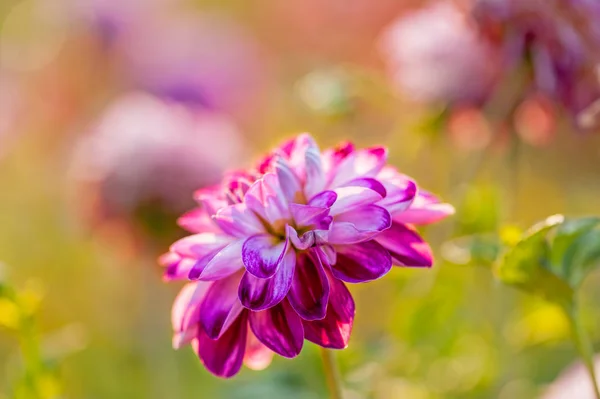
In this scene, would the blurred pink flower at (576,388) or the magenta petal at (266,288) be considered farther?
the blurred pink flower at (576,388)

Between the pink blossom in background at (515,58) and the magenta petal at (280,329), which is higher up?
the pink blossom in background at (515,58)

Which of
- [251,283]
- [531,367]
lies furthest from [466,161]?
[251,283]

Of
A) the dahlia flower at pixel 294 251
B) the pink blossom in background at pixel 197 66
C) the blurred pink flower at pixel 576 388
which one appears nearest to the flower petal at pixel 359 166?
the dahlia flower at pixel 294 251

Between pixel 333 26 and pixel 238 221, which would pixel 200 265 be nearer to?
pixel 238 221

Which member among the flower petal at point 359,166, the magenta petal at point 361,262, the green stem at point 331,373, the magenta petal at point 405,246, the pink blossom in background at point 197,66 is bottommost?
the green stem at point 331,373

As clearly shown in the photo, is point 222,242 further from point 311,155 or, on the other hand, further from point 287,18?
point 287,18

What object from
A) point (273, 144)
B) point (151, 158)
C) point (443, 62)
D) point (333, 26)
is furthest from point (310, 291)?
point (333, 26)

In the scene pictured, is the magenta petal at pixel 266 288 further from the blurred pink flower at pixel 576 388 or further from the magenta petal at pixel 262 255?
the blurred pink flower at pixel 576 388
